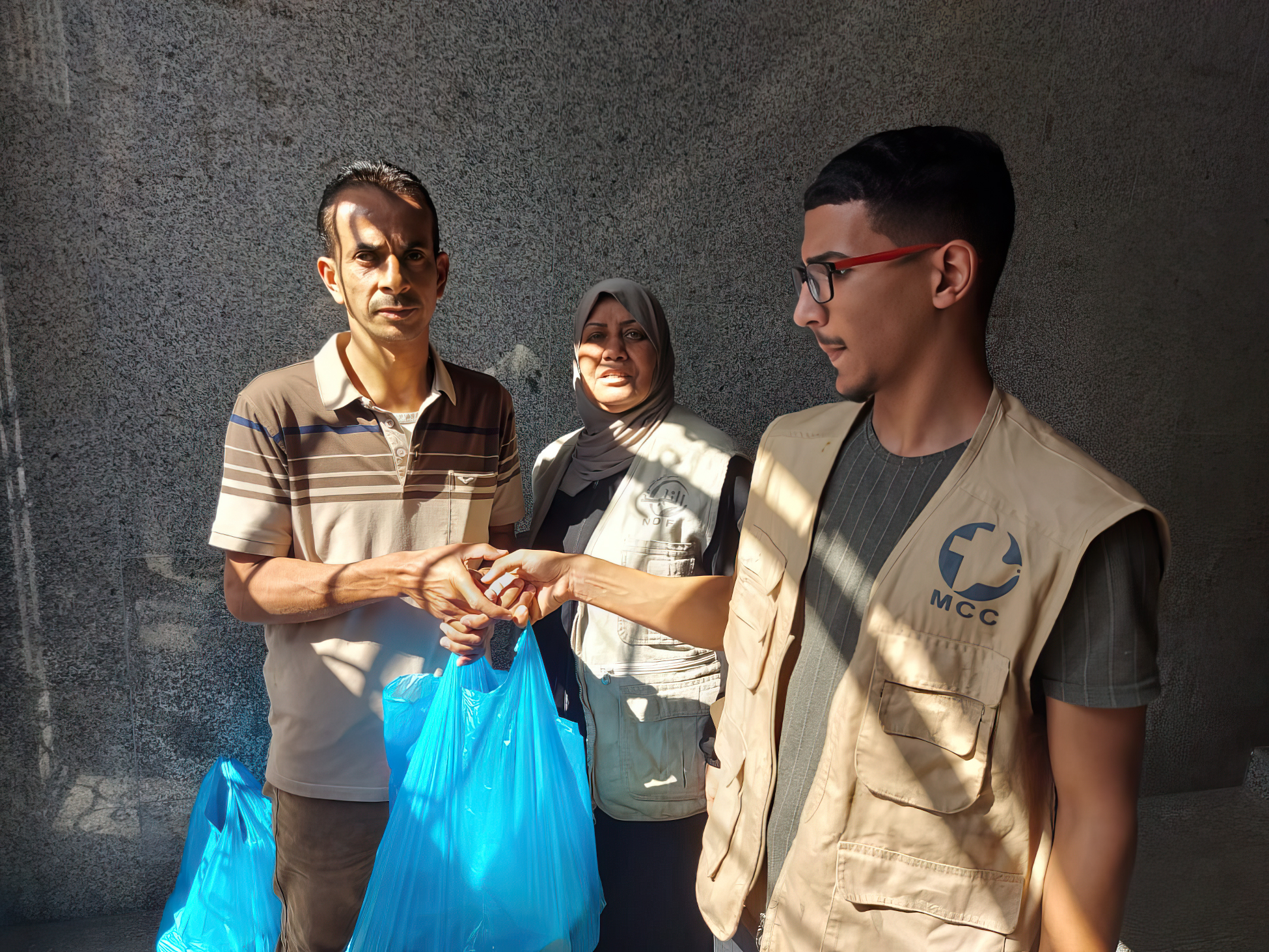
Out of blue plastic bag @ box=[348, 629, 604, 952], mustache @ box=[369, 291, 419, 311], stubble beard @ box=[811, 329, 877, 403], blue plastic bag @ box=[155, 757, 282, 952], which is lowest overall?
blue plastic bag @ box=[155, 757, 282, 952]

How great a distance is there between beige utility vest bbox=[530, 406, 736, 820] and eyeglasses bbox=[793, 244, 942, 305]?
0.72 metres

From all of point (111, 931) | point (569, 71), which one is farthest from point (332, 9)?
point (111, 931)

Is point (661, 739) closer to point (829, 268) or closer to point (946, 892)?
point (946, 892)

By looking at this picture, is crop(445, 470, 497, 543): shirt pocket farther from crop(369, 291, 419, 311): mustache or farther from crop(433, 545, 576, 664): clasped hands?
crop(369, 291, 419, 311): mustache

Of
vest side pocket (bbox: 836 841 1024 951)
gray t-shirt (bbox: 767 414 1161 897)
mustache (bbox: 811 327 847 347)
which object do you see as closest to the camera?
gray t-shirt (bbox: 767 414 1161 897)

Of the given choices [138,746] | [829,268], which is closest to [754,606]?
[829,268]

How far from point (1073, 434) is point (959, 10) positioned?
178cm

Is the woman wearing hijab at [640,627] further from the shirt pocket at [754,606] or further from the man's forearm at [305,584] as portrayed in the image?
the man's forearm at [305,584]

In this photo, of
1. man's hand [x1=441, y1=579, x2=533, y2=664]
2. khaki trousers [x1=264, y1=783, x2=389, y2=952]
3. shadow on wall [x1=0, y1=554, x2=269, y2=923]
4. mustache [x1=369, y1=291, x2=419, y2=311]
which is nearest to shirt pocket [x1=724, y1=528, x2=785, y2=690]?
man's hand [x1=441, y1=579, x2=533, y2=664]

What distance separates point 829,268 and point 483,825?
1369 mm

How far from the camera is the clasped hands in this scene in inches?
66.0

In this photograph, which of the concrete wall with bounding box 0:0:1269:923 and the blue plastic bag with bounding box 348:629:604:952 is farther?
the concrete wall with bounding box 0:0:1269:923

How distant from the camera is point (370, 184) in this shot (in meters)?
1.69

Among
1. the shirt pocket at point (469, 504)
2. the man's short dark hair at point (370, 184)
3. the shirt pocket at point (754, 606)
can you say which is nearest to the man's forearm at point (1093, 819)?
the shirt pocket at point (754, 606)
